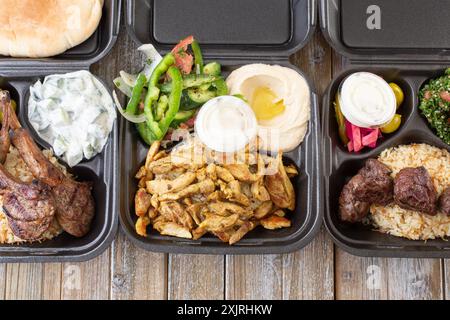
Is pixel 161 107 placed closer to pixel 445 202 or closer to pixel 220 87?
pixel 220 87

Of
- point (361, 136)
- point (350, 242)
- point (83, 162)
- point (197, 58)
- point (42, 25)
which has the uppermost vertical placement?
point (42, 25)

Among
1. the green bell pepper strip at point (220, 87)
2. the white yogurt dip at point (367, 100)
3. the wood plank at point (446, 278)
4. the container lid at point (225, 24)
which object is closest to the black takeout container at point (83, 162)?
the container lid at point (225, 24)

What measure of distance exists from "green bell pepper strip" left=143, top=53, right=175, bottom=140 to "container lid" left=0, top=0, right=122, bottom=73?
1.00 ft

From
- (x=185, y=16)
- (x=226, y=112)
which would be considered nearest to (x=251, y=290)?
(x=226, y=112)

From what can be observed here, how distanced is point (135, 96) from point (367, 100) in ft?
3.57

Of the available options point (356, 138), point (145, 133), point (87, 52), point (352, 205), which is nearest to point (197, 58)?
point (145, 133)

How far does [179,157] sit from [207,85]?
37cm

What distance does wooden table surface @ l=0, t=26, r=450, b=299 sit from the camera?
2.80m

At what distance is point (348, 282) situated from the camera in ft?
9.32

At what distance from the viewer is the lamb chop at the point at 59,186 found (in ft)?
8.02

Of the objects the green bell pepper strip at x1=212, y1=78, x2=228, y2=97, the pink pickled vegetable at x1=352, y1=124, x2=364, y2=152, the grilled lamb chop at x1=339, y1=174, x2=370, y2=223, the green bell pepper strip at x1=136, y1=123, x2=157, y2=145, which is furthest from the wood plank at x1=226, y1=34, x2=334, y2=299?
the green bell pepper strip at x1=212, y1=78, x2=228, y2=97

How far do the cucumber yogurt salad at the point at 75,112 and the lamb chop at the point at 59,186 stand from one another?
0.13m

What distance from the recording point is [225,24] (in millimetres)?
2838

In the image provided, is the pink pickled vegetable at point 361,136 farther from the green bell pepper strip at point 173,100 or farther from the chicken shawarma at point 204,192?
the green bell pepper strip at point 173,100
